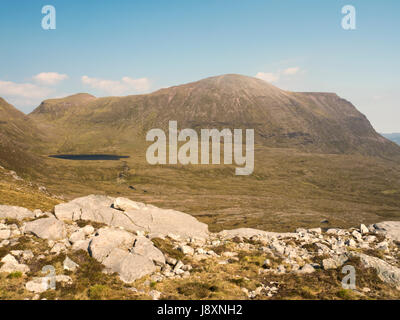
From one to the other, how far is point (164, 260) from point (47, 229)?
12960mm

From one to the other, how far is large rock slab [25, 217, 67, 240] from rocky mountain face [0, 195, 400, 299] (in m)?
0.10

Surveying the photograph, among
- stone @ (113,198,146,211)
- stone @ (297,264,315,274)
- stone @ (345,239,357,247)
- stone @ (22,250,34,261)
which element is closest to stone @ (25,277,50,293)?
stone @ (22,250,34,261)

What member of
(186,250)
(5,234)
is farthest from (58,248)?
(186,250)

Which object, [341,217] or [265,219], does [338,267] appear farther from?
[341,217]

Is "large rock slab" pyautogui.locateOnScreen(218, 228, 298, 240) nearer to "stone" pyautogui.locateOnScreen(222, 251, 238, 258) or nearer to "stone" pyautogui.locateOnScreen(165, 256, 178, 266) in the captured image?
"stone" pyautogui.locateOnScreen(222, 251, 238, 258)

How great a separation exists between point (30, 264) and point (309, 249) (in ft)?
98.1

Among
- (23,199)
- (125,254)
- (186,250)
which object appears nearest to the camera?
(125,254)

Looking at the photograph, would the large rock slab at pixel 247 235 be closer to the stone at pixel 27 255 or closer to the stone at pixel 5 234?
the stone at pixel 27 255

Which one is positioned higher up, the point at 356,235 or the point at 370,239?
the point at 370,239

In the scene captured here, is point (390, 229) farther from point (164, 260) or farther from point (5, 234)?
point (5, 234)

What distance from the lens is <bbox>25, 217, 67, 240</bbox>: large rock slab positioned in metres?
25.9

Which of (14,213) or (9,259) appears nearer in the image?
(9,259)

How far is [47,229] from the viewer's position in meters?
26.4
